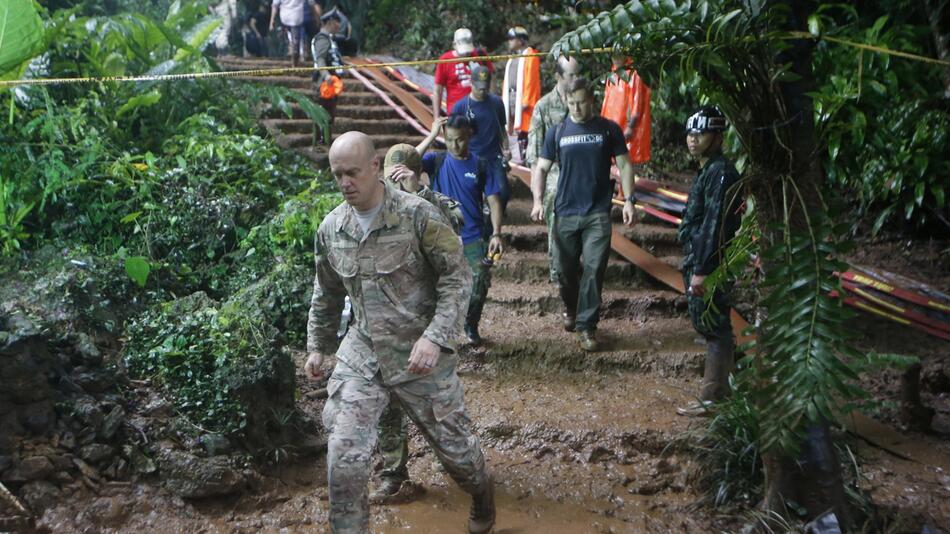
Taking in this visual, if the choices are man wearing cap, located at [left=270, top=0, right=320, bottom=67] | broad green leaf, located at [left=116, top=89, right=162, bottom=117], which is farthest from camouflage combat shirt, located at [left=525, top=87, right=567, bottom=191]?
man wearing cap, located at [left=270, top=0, right=320, bottom=67]

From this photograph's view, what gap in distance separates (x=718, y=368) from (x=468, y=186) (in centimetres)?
225

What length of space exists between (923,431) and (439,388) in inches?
143

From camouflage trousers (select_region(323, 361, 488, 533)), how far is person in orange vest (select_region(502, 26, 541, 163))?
5491 mm

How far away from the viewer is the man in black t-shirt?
237 inches

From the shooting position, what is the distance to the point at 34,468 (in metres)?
4.34

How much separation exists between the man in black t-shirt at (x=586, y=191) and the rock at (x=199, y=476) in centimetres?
294

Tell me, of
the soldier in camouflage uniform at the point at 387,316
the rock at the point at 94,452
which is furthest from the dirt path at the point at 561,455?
the soldier in camouflage uniform at the point at 387,316

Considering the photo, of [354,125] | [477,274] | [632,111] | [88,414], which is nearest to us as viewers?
[88,414]

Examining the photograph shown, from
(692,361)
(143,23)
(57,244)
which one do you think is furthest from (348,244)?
(143,23)

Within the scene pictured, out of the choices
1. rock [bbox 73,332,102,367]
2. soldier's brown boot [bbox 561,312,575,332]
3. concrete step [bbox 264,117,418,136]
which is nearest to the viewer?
rock [bbox 73,332,102,367]

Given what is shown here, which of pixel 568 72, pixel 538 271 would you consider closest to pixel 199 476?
pixel 538 271

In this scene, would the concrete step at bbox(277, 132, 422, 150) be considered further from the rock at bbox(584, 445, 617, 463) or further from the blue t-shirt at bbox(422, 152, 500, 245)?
the rock at bbox(584, 445, 617, 463)

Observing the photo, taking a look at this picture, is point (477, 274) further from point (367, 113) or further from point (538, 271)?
point (367, 113)

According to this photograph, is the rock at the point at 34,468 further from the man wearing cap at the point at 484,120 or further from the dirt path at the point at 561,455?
the man wearing cap at the point at 484,120
